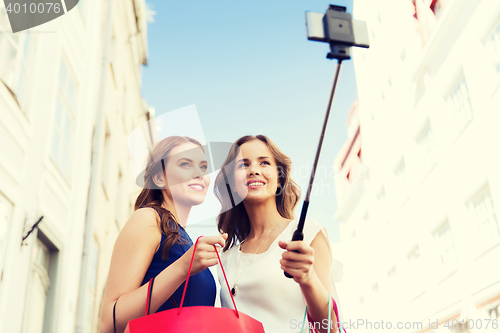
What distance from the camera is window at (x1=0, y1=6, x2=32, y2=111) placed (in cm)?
503

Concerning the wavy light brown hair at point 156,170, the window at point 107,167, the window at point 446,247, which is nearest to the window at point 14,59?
the wavy light brown hair at point 156,170

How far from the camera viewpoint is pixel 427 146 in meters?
16.0

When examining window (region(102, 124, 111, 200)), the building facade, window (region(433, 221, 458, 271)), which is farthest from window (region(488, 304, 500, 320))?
window (region(102, 124, 111, 200))

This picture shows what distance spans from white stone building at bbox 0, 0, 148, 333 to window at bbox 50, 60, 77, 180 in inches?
0.7

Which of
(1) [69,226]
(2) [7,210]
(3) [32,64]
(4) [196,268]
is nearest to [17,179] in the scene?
(2) [7,210]

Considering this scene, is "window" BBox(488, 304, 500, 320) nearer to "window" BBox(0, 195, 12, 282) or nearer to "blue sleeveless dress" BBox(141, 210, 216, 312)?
"window" BBox(0, 195, 12, 282)

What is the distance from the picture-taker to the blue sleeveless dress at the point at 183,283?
5.73ft

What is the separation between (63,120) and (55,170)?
3.42ft

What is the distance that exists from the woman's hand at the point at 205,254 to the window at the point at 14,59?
454 cm

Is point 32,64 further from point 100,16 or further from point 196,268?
point 196,268

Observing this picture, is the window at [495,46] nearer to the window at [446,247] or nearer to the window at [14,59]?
the window at [446,247]

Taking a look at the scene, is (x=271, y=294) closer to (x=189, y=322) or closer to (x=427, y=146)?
(x=189, y=322)

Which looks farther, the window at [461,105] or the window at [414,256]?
the window at [414,256]

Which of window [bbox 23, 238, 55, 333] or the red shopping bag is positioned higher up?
window [bbox 23, 238, 55, 333]
